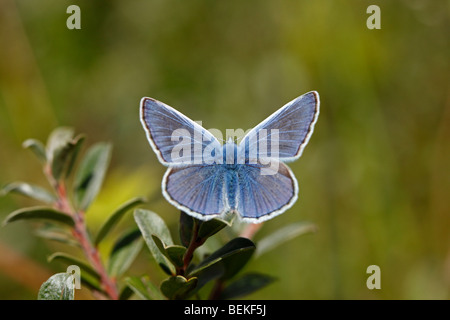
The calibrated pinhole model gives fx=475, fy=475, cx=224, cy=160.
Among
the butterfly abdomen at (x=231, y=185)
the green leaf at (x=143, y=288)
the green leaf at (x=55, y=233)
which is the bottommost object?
the green leaf at (x=143, y=288)

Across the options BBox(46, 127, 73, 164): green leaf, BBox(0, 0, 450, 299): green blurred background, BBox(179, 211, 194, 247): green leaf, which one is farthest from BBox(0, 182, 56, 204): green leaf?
BBox(0, 0, 450, 299): green blurred background

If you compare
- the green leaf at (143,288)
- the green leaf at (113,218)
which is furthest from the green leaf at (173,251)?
the green leaf at (113,218)

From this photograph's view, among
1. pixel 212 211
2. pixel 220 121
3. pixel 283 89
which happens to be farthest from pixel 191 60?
pixel 212 211

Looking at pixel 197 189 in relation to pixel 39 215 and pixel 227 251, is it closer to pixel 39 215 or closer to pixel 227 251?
pixel 227 251

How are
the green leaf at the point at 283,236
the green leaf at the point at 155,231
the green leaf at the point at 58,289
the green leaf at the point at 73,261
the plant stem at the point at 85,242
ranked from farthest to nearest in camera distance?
1. the green leaf at the point at 283,236
2. the plant stem at the point at 85,242
3. the green leaf at the point at 73,261
4. the green leaf at the point at 155,231
5. the green leaf at the point at 58,289

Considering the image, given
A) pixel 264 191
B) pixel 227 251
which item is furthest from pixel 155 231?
pixel 264 191

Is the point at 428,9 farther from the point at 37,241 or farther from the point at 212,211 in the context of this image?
the point at 37,241

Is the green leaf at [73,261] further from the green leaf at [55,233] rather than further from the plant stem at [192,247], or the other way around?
the plant stem at [192,247]
